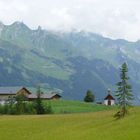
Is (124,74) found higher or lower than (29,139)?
higher

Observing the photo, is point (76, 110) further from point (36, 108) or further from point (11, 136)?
point (11, 136)

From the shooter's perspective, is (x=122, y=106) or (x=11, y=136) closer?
(x=11, y=136)

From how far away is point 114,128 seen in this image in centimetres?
6044

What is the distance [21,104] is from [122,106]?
199ft

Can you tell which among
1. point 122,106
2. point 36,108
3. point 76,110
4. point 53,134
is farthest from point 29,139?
point 76,110

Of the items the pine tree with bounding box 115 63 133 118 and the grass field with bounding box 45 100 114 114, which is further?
the grass field with bounding box 45 100 114 114

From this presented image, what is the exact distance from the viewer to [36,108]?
134750mm

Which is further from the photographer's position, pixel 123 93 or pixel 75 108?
pixel 75 108

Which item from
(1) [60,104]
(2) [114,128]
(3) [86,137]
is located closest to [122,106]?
(2) [114,128]

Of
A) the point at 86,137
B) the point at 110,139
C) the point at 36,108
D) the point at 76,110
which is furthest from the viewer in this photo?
the point at 76,110

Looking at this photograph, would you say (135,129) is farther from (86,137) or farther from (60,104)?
(60,104)

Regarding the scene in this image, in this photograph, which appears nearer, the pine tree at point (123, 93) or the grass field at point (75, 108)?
the pine tree at point (123, 93)

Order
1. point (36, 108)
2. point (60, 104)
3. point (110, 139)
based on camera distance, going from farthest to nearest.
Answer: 1. point (60, 104)
2. point (36, 108)
3. point (110, 139)

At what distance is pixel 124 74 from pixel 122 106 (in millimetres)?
4937
